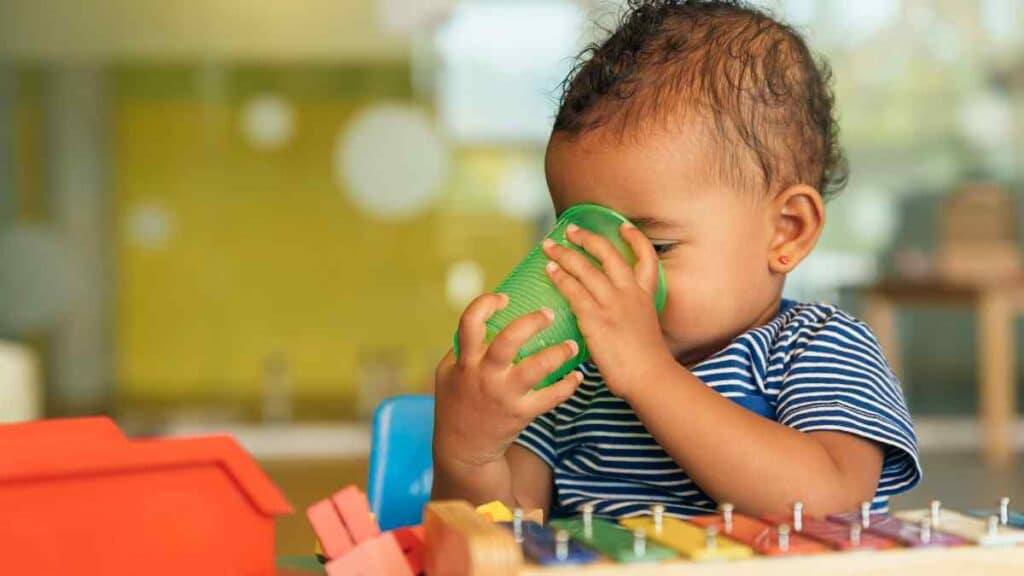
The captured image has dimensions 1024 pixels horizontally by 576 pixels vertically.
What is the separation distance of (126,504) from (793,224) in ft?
2.06

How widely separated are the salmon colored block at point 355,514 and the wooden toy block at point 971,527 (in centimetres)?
29

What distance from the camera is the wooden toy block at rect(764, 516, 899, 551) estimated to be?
0.64 metres

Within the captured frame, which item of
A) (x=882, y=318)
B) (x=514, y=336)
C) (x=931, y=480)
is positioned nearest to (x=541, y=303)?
(x=514, y=336)

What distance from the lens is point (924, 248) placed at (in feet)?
16.2

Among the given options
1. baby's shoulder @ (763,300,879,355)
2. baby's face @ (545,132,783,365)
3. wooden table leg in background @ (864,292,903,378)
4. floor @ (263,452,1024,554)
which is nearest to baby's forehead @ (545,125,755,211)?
baby's face @ (545,132,783,365)

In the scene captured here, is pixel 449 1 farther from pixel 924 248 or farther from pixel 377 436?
pixel 377 436

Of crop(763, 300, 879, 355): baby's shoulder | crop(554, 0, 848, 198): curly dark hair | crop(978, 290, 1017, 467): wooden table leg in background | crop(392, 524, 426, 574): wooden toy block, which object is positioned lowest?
crop(978, 290, 1017, 467): wooden table leg in background

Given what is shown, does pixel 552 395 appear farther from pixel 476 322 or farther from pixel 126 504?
pixel 126 504

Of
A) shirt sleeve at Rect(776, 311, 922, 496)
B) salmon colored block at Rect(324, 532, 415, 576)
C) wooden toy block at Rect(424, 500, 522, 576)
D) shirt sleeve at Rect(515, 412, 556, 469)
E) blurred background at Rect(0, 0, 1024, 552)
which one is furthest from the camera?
blurred background at Rect(0, 0, 1024, 552)

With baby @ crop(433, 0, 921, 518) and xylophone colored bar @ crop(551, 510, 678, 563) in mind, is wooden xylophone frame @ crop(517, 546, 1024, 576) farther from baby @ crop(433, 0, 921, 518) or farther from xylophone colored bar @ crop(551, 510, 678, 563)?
baby @ crop(433, 0, 921, 518)

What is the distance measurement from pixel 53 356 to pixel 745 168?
414 centimetres

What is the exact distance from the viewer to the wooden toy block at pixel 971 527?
2.18ft

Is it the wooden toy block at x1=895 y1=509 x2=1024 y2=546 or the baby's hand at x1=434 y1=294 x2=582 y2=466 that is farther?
the baby's hand at x1=434 y1=294 x2=582 y2=466

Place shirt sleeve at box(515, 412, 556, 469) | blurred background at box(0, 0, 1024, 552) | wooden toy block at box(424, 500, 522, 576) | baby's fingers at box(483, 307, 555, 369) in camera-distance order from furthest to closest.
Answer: blurred background at box(0, 0, 1024, 552), shirt sleeve at box(515, 412, 556, 469), baby's fingers at box(483, 307, 555, 369), wooden toy block at box(424, 500, 522, 576)
